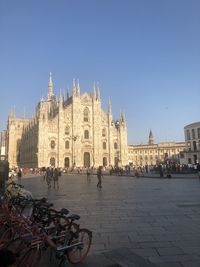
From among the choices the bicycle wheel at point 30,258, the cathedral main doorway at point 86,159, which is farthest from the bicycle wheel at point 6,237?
the cathedral main doorway at point 86,159

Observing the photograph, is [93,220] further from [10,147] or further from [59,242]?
[10,147]

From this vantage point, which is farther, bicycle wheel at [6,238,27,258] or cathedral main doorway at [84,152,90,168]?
cathedral main doorway at [84,152,90,168]

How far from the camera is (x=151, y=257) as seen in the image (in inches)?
176

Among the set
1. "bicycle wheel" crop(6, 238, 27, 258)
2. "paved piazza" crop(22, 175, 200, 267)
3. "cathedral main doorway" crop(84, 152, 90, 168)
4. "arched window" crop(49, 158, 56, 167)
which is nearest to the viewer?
"bicycle wheel" crop(6, 238, 27, 258)

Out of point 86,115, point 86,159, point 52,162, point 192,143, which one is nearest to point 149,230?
point 52,162

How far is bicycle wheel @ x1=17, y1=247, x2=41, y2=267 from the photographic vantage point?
3.33 metres

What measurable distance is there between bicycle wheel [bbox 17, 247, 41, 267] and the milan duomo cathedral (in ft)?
178

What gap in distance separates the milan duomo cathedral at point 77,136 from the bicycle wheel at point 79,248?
53.5m

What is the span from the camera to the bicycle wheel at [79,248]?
4125 millimetres

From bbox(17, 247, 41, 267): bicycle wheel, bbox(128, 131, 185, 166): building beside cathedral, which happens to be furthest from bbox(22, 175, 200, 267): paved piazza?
bbox(128, 131, 185, 166): building beside cathedral

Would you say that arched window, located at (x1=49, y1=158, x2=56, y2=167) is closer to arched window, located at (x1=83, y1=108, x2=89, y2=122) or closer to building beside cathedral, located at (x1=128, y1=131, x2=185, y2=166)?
arched window, located at (x1=83, y1=108, x2=89, y2=122)

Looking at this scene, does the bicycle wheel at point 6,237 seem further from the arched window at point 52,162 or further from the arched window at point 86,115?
the arched window at point 86,115

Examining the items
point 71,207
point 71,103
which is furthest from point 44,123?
point 71,207

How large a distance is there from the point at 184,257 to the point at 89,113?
62.4 metres
